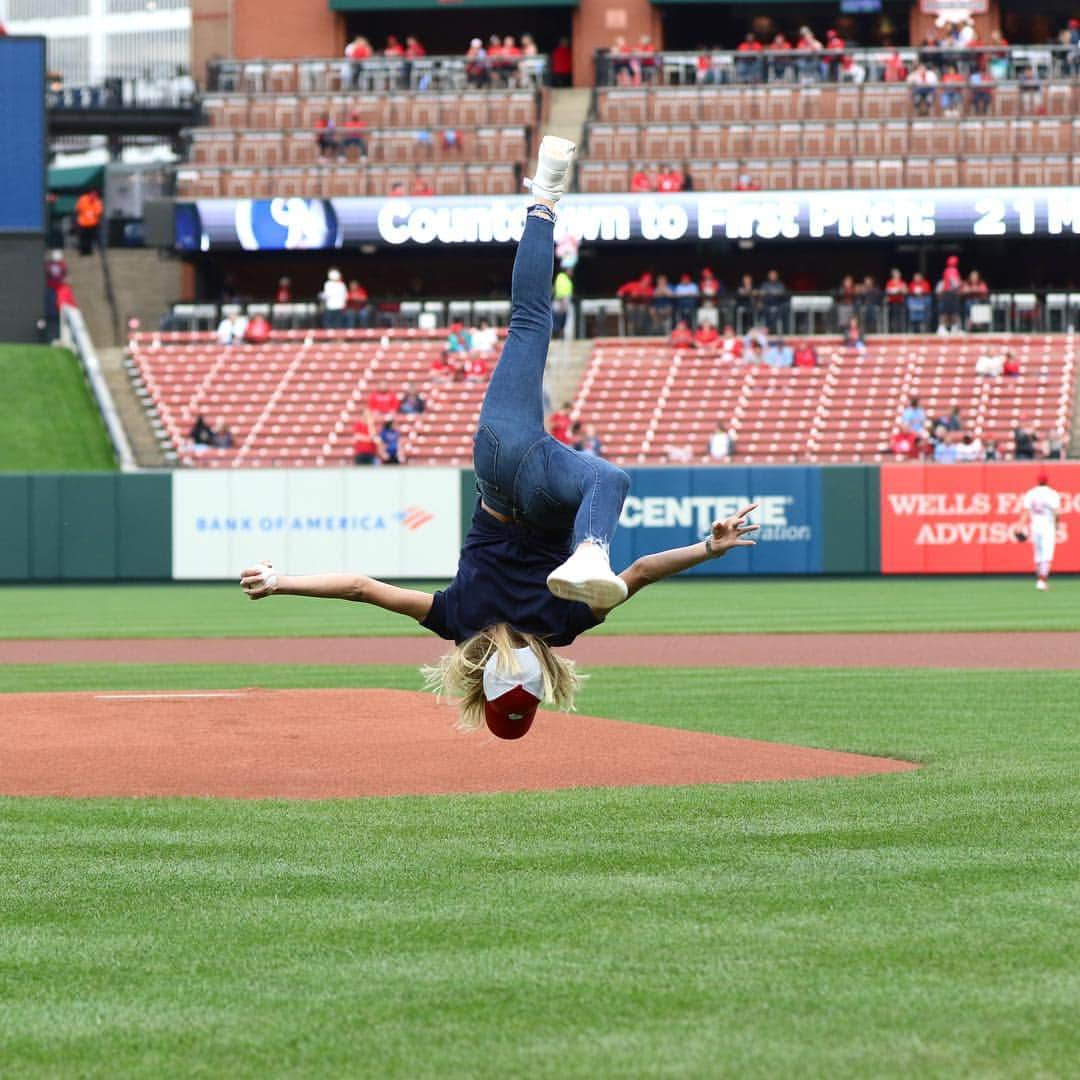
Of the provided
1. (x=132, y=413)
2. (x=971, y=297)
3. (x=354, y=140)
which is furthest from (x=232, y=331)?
(x=971, y=297)

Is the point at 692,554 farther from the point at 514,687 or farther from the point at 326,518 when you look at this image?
the point at 326,518

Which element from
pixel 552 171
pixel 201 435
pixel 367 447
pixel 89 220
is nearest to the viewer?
pixel 552 171

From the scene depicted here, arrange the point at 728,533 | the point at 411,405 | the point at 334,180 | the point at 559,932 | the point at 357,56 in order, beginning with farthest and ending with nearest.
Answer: the point at 357,56 → the point at 334,180 → the point at 411,405 → the point at 728,533 → the point at 559,932

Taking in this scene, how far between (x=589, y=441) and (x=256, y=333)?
9810 mm

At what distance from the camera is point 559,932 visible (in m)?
5.93

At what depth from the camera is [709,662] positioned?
18.5m

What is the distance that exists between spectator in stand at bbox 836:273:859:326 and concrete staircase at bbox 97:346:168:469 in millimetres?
14317

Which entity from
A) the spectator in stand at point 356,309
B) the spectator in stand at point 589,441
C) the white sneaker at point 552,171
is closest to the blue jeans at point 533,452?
the white sneaker at point 552,171

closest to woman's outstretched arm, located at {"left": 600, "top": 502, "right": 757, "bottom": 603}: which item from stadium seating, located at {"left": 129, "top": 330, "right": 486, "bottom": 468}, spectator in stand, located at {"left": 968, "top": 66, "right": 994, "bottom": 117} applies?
stadium seating, located at {"left": 129, "top": 330, "right": 486, "bottom": 468}

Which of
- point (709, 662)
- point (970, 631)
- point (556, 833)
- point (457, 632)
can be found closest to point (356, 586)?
point (457, 632)

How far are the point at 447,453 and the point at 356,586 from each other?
95.3ft

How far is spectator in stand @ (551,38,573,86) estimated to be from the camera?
48938mm

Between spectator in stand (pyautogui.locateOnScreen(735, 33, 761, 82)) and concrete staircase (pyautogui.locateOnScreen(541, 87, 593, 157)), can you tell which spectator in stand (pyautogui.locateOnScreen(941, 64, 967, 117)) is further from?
concrete staircase (pyautogui.locateOnScreen(541, 87, 593, 157))

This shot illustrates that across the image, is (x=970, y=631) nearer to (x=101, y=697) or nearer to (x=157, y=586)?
(x=101, y=697)
